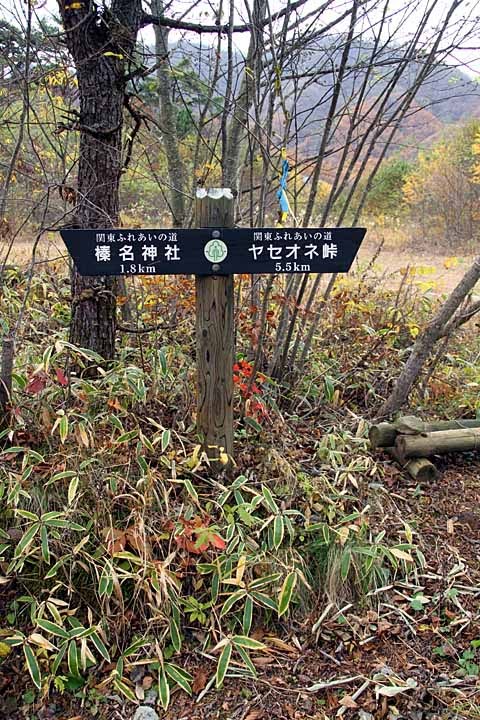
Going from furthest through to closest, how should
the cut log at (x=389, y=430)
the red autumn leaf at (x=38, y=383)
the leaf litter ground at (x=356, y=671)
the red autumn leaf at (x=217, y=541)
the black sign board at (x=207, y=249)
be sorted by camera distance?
1. the cut log at (x=389, y=430)
2. the red autumn leaf at (x=38, y=383)
3. the black sign board at (x=207, y=249)
4. the red autumn leaf at (x=217, y=541)
5. the leaf litter ground at (x=356, y=671)

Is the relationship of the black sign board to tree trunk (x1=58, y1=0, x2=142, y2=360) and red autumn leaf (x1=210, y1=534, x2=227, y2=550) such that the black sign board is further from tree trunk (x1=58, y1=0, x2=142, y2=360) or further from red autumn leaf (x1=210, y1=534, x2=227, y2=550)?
red autumn leaf (x1=210, y1=534, x2=227, y2=550)

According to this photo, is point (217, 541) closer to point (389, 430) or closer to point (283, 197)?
point (389, 430)

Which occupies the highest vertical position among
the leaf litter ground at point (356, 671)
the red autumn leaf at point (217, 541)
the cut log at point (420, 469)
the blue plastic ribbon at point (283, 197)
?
the blue plastic ribbon at point (283, 197)

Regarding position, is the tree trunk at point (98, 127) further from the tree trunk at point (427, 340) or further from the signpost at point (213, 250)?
the tree trunk at point (427, 340)

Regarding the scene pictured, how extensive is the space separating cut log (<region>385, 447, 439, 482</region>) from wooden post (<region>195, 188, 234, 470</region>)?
103 cm

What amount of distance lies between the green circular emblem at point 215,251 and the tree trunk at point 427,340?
4.73 feet

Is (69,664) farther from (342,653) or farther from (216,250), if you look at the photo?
(216,250)

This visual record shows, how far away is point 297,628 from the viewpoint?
6.86 feet

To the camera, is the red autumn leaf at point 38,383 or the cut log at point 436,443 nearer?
the red autumn leaf at point 38,383

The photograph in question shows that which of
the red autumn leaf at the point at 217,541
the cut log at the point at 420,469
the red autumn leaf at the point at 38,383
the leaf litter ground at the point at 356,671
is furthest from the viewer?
the cut log at the point at 420,469

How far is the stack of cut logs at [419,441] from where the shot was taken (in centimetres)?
286

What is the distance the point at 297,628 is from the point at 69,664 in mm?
820

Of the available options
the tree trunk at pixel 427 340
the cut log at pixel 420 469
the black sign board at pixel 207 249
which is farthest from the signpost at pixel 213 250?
the cut log at pixel 420 469

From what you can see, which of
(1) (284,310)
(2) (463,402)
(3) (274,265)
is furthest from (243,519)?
(2) (463,402)
